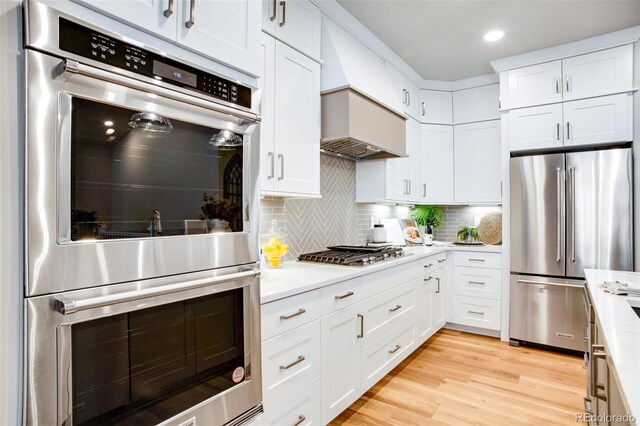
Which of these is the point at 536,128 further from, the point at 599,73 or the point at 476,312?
the point at 476,312

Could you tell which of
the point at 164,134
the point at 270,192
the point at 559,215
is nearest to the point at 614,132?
the point at 559,215

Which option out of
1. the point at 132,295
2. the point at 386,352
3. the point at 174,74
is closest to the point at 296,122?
the point at 174,74

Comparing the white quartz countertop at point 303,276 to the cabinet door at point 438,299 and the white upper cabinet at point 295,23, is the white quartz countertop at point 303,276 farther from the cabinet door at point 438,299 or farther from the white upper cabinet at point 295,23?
the white upper cabinet at point 295,23

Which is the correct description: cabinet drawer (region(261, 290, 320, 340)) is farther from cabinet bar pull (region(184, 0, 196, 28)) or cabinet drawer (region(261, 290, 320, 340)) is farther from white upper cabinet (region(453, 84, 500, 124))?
white upper cabinet (region(453, 84, 500, 124))

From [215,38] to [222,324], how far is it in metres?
0.98

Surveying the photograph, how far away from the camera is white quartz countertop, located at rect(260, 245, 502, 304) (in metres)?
1.67

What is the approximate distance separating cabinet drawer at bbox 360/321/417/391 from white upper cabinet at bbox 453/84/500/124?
95.8 inches

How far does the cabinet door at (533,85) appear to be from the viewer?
3.38 m

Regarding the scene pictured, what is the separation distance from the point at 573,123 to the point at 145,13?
3598 mm

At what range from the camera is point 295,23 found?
2277 mm

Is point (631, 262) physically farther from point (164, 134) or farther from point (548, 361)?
point (164, 134)

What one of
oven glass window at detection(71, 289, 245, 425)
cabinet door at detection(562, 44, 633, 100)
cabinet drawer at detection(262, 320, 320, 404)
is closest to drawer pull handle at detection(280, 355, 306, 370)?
cabinet drawer at detection(262, 320, 320, 404)

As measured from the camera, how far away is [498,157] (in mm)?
3949

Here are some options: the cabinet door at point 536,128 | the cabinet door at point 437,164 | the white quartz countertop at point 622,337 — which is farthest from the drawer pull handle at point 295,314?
the cabinet door at point 536,128
